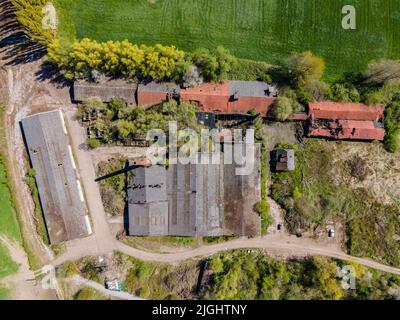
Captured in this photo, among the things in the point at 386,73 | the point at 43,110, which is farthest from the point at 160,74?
the point at 386,73

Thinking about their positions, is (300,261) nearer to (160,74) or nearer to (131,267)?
(131,267)

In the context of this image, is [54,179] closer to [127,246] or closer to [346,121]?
Result: [127,246]

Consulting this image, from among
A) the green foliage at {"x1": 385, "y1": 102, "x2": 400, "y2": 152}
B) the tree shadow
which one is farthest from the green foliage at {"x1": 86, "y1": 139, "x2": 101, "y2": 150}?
the green foliage at {"x1": 385, "y1": 102, "x2": 400, "y2": 152}

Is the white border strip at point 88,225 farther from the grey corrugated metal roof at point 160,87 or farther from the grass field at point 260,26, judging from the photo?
the grass field at point 260,26

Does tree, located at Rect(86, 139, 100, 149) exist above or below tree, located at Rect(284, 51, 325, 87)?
below

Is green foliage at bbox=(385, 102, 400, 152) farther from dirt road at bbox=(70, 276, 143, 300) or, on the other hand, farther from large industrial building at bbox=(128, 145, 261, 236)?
dirt road at bbox=(70, 276, 143, 300)
